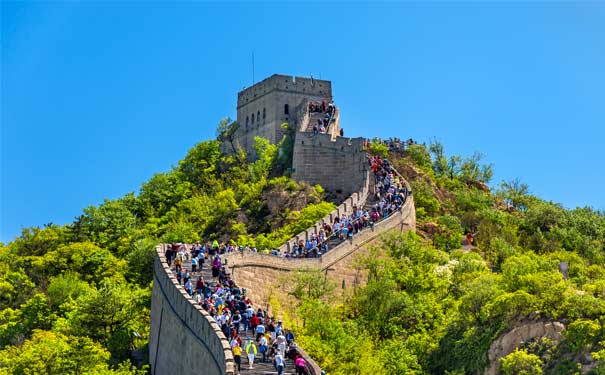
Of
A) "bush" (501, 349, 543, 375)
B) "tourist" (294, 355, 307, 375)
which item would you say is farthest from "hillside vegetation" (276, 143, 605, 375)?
"tourist" (294, 355, 307, 375)

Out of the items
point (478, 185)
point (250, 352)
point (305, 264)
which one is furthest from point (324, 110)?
point (250, 352)

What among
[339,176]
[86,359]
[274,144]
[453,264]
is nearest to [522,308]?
[453,264]

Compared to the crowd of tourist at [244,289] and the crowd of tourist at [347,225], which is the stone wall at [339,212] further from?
the crowd of tourist at [244,289]

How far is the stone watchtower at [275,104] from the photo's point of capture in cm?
7106

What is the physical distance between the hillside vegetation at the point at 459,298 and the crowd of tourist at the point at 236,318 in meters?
3.82

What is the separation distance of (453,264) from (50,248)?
27624 millimetres

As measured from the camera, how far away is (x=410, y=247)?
163ft

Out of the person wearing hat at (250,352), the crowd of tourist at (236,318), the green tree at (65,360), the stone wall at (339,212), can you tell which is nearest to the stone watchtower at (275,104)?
the stone wall at (339,212)

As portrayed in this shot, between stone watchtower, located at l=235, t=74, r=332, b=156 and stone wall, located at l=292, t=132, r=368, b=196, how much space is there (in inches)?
239

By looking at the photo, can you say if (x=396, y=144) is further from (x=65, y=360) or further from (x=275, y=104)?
(x=65, y=360)

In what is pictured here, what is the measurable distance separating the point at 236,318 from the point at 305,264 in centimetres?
1222

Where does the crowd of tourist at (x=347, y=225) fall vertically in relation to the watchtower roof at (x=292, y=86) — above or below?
below

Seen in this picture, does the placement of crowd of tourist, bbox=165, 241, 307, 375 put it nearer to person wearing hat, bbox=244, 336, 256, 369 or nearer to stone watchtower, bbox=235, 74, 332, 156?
person wearing hat, bbox=244, 336, 256, 369

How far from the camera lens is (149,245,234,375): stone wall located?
103 ft
